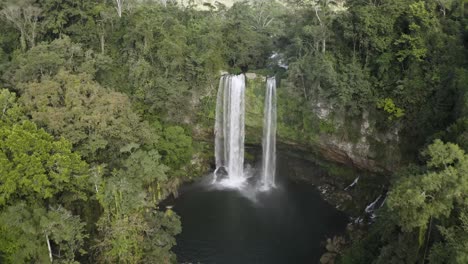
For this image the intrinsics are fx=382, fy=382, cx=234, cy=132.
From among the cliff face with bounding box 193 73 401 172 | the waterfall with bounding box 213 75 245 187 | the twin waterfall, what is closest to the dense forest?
the cliff face with bounding box 193 73 401 172

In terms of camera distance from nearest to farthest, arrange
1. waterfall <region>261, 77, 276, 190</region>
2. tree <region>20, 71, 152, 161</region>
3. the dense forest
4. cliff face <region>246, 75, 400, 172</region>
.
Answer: the dense forest
tree <region>20, 71, 152, 161</region>
cliff face <region>246, 75, 400, 172</region>
waterfall <region>261, 77, 276, 190</region>

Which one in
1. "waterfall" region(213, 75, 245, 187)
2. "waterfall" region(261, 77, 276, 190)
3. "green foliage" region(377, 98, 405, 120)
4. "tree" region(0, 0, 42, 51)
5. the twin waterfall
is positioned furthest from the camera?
"waterfall" region(213, 75, 245, 187)

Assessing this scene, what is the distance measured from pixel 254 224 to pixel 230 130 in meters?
8.70

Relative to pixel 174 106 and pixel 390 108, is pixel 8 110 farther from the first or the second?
pixel 390 108

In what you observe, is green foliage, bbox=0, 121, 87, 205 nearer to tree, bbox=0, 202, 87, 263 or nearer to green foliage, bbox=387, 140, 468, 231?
tree, bbox=0, 202, 87, 263

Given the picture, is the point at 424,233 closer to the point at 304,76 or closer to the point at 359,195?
the point at 359,195

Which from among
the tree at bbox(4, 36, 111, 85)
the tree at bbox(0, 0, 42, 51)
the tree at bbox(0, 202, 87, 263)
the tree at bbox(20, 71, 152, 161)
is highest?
the tree at bbox(0, 0, 42, 51)

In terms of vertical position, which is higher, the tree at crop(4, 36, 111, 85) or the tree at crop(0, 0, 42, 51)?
the tree at crop(0, 0, 42, 51)

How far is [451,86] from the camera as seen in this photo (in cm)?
2180

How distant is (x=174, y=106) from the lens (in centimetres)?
2909

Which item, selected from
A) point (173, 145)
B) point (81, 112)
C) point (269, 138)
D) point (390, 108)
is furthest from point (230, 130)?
point (81, 112)

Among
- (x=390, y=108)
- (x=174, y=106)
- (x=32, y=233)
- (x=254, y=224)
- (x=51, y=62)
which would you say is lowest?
(x=254, y=224)

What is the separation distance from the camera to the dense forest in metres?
16.3

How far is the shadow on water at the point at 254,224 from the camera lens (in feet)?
73.0
